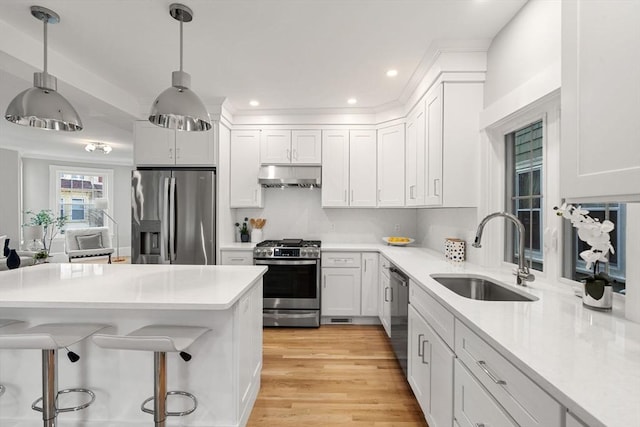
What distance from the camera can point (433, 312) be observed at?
179 cm

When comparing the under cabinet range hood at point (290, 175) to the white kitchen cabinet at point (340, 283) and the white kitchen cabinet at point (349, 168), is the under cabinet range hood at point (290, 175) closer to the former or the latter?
the white kitchen cabinet at point (349, 168)

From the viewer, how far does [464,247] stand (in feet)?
8.82

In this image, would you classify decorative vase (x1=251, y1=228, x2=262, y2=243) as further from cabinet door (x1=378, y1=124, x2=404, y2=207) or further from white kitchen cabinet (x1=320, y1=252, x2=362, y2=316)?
cabinet door (x1=378, y1=124, x2=404, y2=207)

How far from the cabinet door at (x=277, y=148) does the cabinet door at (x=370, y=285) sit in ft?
5.21

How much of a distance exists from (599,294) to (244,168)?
3556 mm

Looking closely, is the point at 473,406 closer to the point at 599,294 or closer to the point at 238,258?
the point at 599,294

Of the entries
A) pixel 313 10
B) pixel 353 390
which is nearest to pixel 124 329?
pixel 353 390

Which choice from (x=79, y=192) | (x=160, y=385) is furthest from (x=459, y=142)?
(x=79, y=192)

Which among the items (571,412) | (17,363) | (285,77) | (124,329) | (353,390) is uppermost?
(285,77)

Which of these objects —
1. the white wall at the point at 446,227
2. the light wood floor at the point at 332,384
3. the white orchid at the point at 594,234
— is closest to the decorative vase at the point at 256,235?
the light wood floor at the point at 332,384

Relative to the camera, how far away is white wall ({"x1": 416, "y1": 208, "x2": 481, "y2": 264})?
263cm

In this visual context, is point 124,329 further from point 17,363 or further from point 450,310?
point 450,310

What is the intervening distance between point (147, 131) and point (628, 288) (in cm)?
436

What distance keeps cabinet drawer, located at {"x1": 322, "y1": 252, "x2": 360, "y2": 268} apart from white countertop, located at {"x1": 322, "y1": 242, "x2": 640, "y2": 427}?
76.4 inches
